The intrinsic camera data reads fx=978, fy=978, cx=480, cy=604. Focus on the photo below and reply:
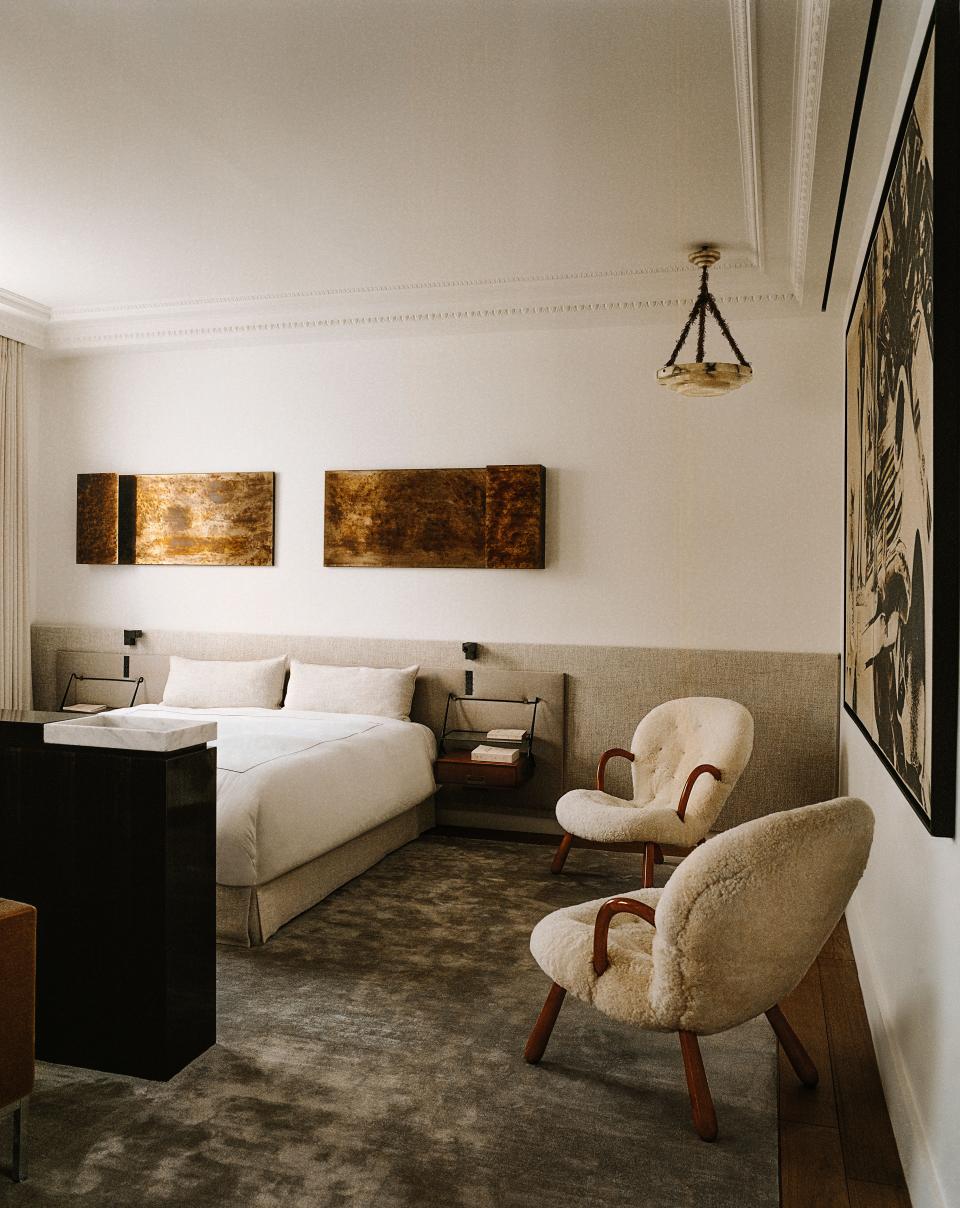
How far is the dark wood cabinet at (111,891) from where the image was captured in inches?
102

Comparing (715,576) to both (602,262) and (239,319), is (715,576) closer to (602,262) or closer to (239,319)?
(602,262)

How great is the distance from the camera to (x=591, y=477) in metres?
5.44

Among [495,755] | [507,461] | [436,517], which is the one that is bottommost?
[495,755]

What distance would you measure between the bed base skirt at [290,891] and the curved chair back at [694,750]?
1.30 meters

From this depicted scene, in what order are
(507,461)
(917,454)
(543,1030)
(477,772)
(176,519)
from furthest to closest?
(176,519) < (507,461) < (477,772) < (543,1030) < (917,454)

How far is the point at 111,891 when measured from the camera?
263cm

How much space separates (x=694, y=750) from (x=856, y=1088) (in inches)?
77.3

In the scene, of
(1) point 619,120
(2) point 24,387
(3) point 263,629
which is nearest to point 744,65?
(1) point 619,120

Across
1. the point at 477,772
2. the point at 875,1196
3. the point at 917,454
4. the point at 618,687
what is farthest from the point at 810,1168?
the point at 618,687

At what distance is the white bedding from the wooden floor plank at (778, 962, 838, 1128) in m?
1.86

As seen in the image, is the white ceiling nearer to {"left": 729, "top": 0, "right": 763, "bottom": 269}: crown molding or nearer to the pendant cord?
{"left": 729, "top": 0, "right": 763, "bottom": 269}: crown molding

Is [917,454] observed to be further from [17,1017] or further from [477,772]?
[477,772]

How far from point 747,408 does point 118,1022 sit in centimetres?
411

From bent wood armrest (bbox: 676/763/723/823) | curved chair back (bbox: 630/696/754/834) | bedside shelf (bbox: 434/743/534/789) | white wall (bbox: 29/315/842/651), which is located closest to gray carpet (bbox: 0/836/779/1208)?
bent wood armrest (bbox: 676/763/723/823)
